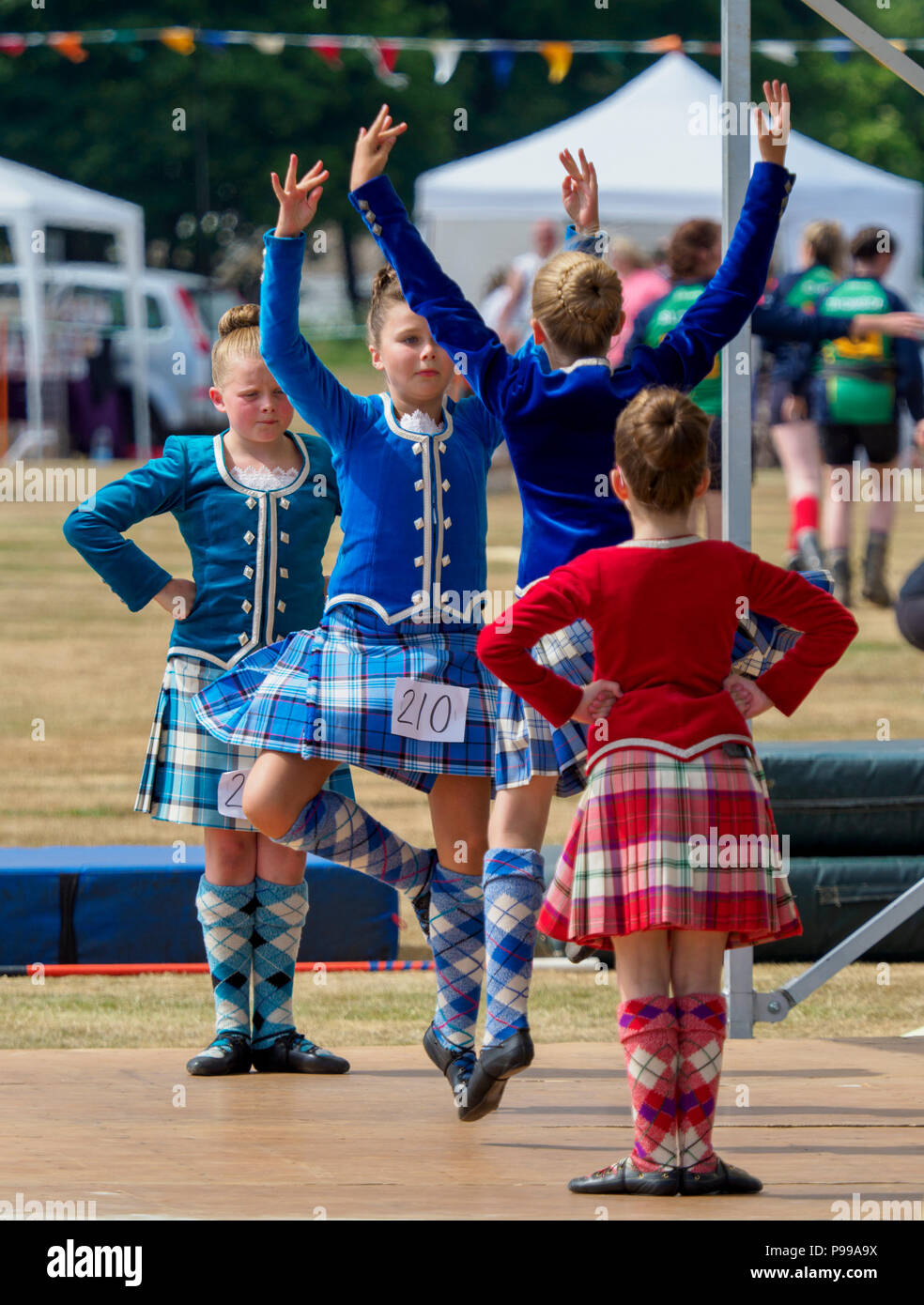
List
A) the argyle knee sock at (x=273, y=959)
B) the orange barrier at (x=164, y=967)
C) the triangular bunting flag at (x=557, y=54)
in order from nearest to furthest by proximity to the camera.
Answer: the argyle knee sock at (x=273, y=959) < the orange barrier at (x=164, y=967) < the triangular bunting flag at (x=557, y=54)

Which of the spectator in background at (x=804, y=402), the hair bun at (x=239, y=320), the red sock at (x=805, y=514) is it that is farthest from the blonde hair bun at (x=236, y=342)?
the red sock at (x=805, y=514)

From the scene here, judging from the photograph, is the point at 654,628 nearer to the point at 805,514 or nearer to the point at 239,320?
the point at 239,320

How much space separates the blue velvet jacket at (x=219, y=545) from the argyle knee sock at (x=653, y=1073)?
1.29 meters

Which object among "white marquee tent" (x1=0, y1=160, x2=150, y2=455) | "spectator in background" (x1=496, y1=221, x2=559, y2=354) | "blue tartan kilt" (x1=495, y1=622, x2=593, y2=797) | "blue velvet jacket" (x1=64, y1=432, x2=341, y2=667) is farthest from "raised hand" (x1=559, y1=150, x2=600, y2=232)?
"white marquee tent" (x1=0, y1=160, x2=150, y2=455)

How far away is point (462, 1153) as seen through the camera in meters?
3.59

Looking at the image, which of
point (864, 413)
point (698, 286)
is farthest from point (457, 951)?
point (864, 413)

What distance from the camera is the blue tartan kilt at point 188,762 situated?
4.26 meters

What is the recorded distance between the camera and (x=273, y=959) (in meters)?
4.32

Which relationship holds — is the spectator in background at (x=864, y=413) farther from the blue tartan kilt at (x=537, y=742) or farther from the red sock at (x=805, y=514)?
the blue tartan kilt at (x=537, y=742)

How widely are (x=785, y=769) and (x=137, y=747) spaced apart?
4.01 m

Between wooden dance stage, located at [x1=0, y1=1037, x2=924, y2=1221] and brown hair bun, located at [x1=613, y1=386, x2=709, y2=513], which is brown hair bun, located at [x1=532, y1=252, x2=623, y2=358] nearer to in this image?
brown hair bun, located at [x1=613, y1=386, x2=709, y2=513]

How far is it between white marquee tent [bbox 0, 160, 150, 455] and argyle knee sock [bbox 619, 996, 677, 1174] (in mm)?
A: 18832

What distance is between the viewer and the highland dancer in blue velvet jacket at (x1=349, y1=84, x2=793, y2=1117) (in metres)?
3.73

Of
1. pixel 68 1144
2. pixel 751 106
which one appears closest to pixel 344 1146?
pixel 68 1144
